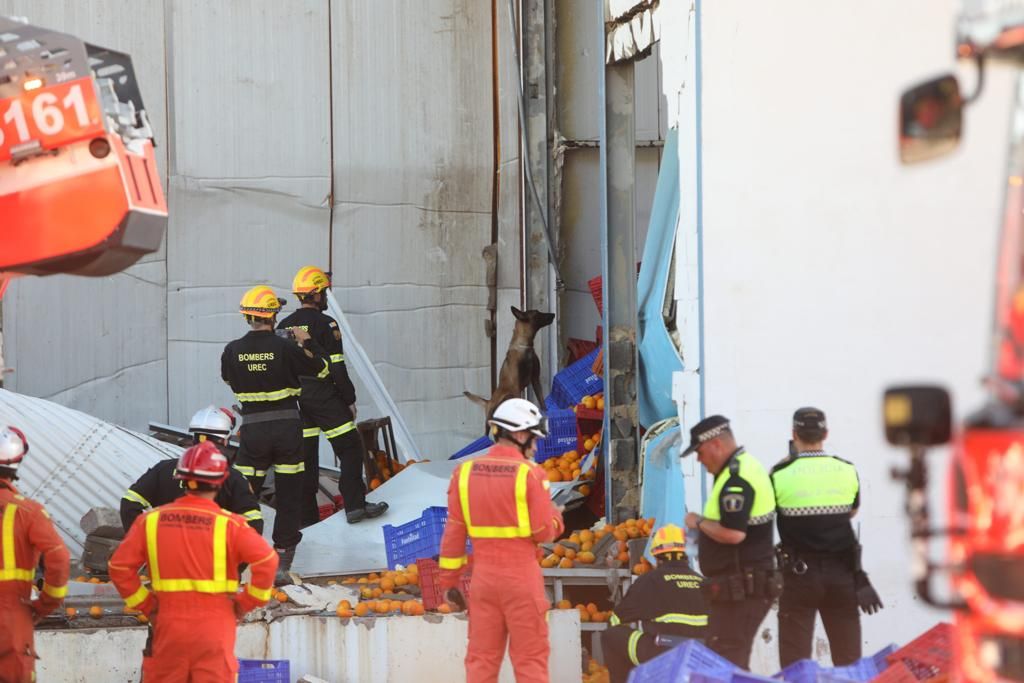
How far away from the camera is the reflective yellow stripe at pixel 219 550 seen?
22.4 ft

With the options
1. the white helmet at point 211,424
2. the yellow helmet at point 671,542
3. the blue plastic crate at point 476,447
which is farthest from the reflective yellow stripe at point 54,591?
the blue plastic crate at point 476,447

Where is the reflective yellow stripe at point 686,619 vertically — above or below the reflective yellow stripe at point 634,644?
above

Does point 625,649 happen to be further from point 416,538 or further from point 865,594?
point 416,538

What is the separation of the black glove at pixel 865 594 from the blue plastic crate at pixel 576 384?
5304 mm

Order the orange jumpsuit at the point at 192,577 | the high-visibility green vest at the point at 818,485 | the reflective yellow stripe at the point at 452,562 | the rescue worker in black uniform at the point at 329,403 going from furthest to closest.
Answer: the rescue worker in black uniform at the point at 329,403 < the reflective yellow stripe at the point at 452,562 < the high-visibility green vest at the point at 818,485 < the orange jumpsuit at the point at 192,577

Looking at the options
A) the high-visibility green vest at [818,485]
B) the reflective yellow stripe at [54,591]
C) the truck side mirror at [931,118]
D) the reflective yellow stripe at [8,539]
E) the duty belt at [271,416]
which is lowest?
the reflective yellow stripe at [54,591]

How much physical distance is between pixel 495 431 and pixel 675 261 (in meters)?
2.31

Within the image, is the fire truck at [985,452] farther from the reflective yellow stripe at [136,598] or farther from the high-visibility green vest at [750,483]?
the reflective yellow stripe at [136,598]

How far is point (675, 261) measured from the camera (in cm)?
955

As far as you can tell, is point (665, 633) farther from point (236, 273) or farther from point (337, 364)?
point (236, 273)

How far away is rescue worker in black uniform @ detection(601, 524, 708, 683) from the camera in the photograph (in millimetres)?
7539

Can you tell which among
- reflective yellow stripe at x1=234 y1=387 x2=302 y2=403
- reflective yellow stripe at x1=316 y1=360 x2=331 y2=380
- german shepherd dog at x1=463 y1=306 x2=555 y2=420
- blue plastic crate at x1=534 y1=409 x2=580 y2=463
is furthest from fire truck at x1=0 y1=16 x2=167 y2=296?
german shepherd dog at x1=463 y1=306 x2=555 y2=420

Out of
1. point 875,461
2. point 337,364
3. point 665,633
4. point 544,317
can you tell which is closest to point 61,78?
point 665,633

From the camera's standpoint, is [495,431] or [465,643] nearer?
[495,431]
